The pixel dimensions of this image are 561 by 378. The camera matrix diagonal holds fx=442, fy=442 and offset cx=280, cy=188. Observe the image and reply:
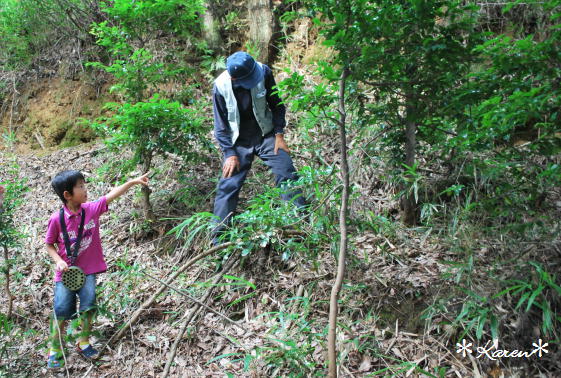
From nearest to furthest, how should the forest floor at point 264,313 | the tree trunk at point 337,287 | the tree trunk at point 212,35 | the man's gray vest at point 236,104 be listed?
1. the tree trunk at point 337,287
2. the forest floor at point 264,313
3. the man's gray vest at point 236,104
4. the tree trunk at point 212,35

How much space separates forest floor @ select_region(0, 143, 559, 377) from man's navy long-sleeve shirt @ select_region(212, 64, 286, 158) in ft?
2.25

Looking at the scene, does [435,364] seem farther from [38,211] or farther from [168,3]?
[38,211]

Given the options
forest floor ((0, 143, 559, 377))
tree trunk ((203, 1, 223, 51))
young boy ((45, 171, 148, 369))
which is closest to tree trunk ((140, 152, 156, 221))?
forest floor ((0, 143, 559, 377))

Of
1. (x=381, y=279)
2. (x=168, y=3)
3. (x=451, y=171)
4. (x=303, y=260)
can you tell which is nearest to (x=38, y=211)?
(x=168, y=3)

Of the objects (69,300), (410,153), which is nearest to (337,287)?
(410,153)

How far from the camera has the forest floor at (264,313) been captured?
2.88 m

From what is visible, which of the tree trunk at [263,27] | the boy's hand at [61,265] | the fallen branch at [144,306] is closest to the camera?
the boy's hand at [61,265]

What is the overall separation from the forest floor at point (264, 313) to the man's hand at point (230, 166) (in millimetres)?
575

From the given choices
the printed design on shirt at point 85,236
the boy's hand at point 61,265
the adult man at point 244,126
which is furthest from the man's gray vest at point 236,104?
the boy's hand at point 61,265

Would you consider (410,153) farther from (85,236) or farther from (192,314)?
(85,236)

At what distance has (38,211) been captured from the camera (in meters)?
5.93

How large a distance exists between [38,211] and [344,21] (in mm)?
5029

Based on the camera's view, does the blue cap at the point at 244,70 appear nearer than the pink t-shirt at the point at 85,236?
No

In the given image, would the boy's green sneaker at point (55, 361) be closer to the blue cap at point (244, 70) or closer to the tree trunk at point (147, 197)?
the tree trunk at point (147, 197)
